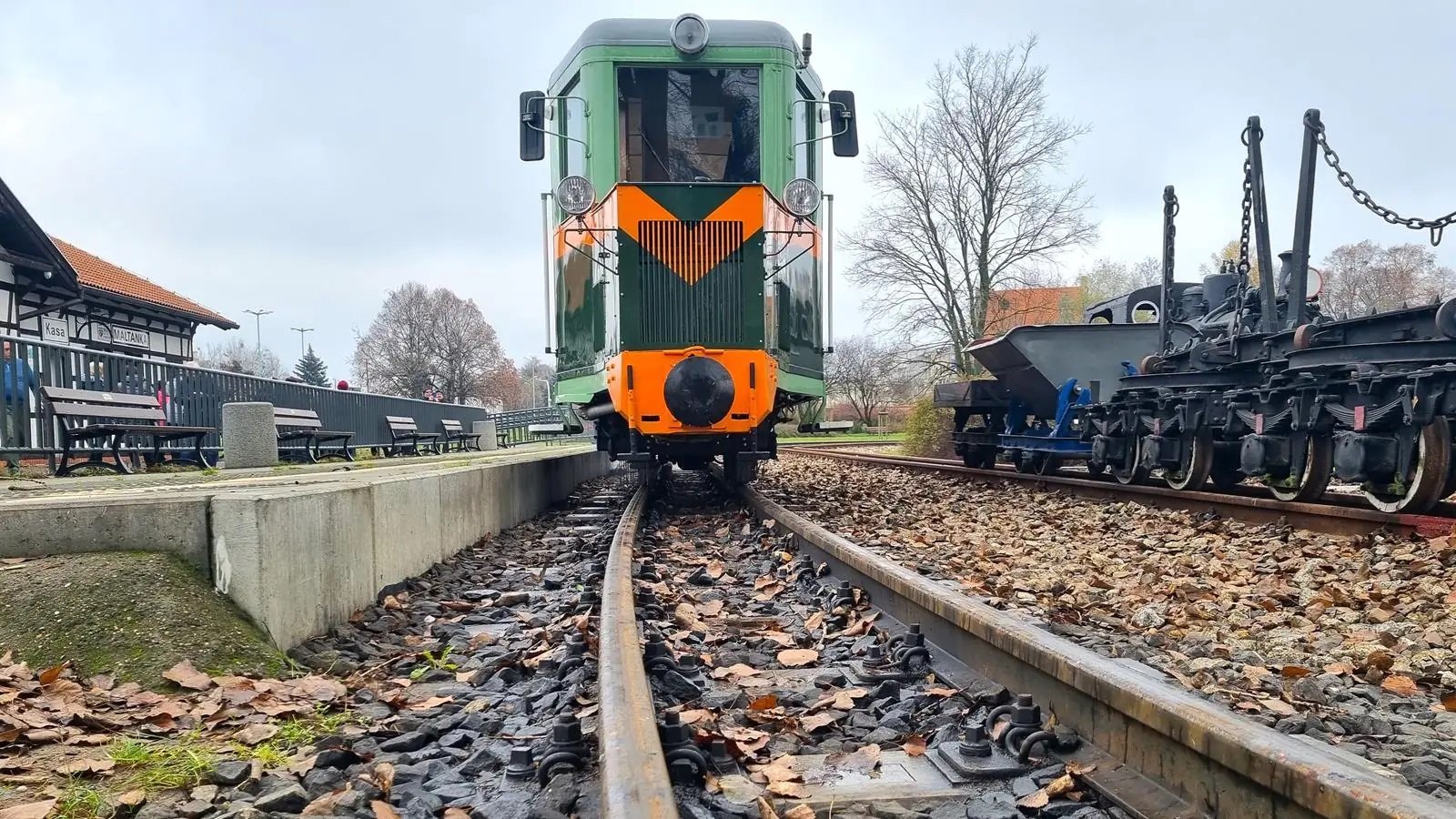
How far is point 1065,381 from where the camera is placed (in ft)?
34.5

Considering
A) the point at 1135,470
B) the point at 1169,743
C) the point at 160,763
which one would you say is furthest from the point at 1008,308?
the point at 160,763

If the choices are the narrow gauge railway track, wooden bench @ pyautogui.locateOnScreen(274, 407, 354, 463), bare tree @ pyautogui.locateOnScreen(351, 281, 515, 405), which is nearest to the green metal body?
A: the narrow gauge railway track

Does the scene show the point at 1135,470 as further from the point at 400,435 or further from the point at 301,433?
the point at 400,435

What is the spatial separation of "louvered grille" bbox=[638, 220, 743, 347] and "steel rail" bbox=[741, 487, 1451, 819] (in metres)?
4.35

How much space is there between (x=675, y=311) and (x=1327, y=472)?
481cm

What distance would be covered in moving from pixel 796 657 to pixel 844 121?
6.25 meters

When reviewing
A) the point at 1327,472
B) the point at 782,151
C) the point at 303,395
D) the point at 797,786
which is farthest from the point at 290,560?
the point at 303,395

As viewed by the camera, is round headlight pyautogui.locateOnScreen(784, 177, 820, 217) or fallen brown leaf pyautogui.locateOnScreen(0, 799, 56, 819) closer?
fallen brown leaf pyautogui.locateOnScreen(0, 799, 56, 819)

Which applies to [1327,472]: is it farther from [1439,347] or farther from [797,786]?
[797,786]

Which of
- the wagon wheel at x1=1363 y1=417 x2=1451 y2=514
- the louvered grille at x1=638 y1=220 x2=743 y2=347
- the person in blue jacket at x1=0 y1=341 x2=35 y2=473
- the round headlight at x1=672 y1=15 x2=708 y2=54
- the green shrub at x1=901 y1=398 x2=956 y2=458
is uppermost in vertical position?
the round headlight at x1=672 y1=15 x2=708 y2=54

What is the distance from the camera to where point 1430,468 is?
562 cm

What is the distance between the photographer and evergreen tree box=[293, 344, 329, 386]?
74250 mm

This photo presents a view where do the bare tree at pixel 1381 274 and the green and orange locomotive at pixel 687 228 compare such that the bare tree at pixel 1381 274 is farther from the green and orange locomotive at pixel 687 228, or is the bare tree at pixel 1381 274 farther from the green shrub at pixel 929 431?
the green and orange locomotive at pixel 687 228

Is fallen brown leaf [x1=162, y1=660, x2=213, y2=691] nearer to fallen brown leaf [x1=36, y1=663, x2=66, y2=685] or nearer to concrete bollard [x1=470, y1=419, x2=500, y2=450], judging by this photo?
fallen brown leaf [x1=36, y1=663, x2=66, y2=685]
